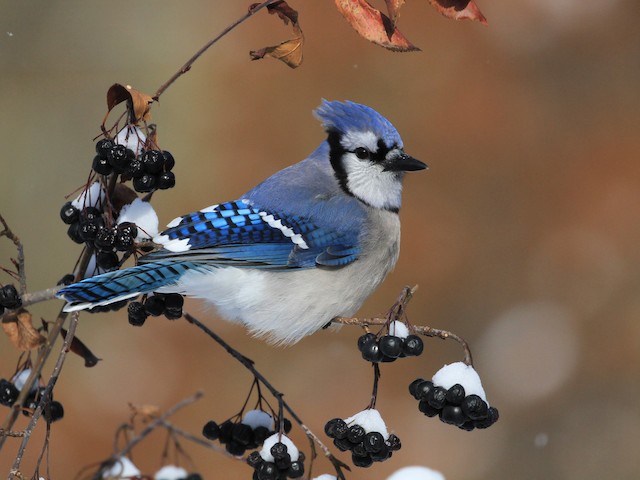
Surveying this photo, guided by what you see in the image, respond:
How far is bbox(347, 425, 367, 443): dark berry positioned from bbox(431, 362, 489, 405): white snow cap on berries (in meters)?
0.17

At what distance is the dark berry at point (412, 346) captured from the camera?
176cm

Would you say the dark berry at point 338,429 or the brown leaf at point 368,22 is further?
the dark berry at point 338,429

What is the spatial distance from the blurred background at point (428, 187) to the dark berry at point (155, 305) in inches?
86.5

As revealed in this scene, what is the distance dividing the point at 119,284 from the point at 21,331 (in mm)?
217

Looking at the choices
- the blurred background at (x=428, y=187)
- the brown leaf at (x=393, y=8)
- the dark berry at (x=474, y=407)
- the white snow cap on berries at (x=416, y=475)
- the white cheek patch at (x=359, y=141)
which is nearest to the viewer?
the white snow cap on berries at (x=416, y=475)

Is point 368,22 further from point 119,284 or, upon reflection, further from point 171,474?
point 171,474

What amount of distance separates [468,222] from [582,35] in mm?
1316

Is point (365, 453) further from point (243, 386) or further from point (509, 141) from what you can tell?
point (509, 141)

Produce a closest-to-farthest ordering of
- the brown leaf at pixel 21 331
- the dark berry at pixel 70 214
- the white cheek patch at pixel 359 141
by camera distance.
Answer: the brown leaf at pixel 21 331 < the dark berry at pixel 70 214 < the white cheek patch at pixel 359 141

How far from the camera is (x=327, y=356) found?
4.48 metres

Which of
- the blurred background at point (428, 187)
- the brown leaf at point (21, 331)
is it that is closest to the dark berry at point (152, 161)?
the brown leaf at point (21, 331)

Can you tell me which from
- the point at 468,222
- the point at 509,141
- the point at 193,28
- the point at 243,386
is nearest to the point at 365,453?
the point at 243,386

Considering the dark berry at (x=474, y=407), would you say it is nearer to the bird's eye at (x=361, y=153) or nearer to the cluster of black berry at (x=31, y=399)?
the cluster of black berry at (x=31, y=399)

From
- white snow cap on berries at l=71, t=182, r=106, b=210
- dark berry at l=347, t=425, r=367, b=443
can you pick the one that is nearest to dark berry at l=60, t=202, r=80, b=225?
white snow cap on berries at l=71, t=182, r=106, b=210
